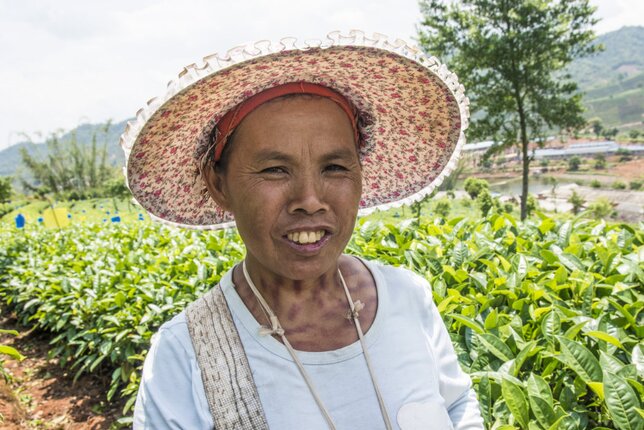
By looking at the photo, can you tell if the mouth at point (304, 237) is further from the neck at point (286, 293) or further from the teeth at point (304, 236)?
the neck at point (286, 293)

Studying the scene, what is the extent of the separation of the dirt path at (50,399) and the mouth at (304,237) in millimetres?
2766

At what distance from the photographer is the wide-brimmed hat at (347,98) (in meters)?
1.02

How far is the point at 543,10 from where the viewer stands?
16344 mm

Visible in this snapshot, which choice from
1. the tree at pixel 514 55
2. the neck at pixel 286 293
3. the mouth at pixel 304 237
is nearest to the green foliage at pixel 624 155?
the tree at pixel 514 55

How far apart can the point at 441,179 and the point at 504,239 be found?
1.14 m

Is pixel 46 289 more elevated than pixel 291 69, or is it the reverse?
pixel 291 69

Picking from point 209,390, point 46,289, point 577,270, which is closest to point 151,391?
point 209,390

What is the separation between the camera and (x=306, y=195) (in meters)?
1.04

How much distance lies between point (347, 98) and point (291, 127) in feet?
0.88

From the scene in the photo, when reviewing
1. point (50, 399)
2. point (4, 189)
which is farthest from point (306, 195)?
point (4, 189)

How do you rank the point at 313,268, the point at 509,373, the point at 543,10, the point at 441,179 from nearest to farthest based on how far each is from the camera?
the point at 313,268
the point at 509,373
the point at 441,179
the point at 543,10

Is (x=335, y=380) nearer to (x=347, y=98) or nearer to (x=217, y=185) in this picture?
(x=217, y=185)

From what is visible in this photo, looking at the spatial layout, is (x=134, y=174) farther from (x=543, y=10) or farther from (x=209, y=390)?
(x=543, y=10)

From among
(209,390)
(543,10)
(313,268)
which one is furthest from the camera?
(543,10)
